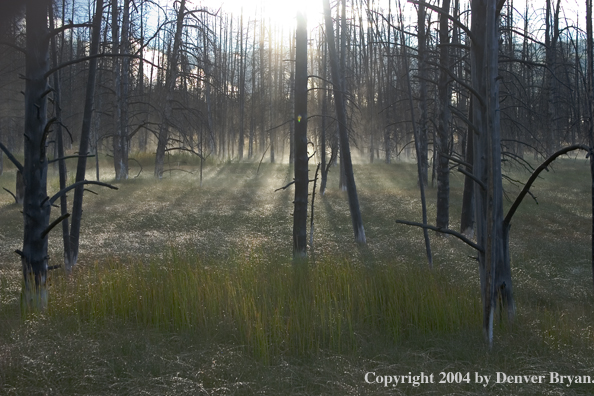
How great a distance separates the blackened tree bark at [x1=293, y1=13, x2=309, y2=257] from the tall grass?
9.73 feet

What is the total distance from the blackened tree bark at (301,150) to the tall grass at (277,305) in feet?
9.73

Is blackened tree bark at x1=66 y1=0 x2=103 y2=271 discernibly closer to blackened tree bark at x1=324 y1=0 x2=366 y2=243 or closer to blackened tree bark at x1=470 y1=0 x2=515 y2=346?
blackened tree bark at x1=470 y1=0 x2=515 y2=346

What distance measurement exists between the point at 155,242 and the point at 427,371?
7529 mm

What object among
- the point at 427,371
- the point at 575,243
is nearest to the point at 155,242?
the point at 427,371

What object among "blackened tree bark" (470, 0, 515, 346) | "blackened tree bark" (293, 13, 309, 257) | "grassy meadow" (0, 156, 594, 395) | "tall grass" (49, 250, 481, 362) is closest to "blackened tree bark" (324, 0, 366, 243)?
"blackened tree bark" (293, 13, 309, 257)

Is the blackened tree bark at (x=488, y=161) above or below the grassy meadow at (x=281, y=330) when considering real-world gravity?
above

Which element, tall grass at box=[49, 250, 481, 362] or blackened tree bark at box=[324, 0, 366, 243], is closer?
tall grass at box=[49, 250, 481, 362]

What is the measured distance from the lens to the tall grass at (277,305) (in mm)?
4270

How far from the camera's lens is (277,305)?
472 centimetres

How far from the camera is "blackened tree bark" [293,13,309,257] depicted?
8.78m

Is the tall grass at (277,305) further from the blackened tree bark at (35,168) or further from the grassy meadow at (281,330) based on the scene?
the blackened tree bark at (35,168)

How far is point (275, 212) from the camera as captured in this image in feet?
50.0

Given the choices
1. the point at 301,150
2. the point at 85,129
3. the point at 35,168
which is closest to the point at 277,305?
the point at 35,168

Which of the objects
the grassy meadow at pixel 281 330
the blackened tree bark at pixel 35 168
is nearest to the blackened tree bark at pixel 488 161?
the grassy meadow at pixel 281 330
